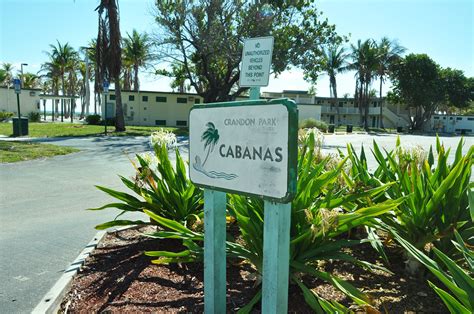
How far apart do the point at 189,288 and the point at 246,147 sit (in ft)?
4.88

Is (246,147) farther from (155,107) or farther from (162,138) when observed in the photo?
(155,107)

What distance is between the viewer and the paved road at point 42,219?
353 cm

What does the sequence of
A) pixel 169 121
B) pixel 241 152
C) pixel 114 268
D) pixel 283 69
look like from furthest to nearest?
pixel 169 121, pixel 283 69, pixel 114 268, pixel 241 152

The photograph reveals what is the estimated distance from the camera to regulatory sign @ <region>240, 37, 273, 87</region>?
286 cm

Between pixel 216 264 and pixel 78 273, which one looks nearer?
pixel 216 264

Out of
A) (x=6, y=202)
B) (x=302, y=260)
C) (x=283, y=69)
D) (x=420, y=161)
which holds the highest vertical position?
(x=283, y=69)

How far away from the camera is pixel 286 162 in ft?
6.21

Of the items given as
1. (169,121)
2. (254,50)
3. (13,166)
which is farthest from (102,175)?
(169,121)

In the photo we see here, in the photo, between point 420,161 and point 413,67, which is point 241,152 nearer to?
point 420,161

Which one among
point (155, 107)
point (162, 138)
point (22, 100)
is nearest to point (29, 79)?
point (22, 100)

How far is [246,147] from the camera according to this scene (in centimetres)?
212

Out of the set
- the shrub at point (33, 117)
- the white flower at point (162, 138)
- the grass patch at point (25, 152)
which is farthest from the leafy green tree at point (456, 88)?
the white flower at point (162, 138)

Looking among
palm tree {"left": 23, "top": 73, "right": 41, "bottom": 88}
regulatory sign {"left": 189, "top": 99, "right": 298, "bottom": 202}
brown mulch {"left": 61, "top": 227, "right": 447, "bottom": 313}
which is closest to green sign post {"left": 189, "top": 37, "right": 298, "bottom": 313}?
regulatory sign {"left": 189, "top": 99, "right": 298, "bottom": 202}

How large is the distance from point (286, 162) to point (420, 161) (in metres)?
2.32
